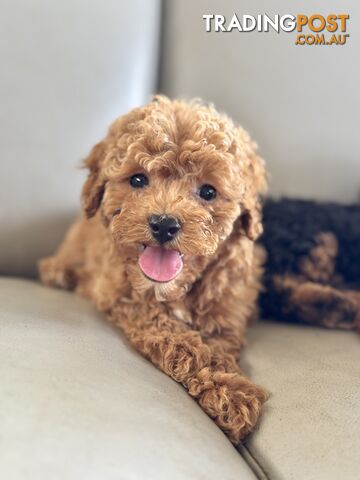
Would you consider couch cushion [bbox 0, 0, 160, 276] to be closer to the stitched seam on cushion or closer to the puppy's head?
the puppy's head

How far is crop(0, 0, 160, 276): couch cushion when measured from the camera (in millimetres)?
2092

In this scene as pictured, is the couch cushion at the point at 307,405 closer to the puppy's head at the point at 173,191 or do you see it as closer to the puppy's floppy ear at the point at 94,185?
the puppy's head at the point at 173,191

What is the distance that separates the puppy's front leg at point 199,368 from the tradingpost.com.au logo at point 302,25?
1.16 metres

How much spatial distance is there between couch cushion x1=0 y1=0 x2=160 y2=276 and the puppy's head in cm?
49

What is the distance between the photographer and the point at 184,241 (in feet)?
5.02

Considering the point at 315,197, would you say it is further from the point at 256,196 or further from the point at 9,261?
the point at 9,261

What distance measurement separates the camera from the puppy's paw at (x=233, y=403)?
137 centimetres

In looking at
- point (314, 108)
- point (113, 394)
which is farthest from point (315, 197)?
point (113, 394)

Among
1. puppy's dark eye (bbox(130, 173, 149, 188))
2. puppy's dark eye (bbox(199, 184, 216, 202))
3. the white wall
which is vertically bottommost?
puppy's dark eye (bbox(199, 184, 216, 202))

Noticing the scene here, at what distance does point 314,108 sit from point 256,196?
0.60 meters

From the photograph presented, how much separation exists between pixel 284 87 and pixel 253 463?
1450 mm

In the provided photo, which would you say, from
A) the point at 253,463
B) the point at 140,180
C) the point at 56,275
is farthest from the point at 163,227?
the point at 56,275

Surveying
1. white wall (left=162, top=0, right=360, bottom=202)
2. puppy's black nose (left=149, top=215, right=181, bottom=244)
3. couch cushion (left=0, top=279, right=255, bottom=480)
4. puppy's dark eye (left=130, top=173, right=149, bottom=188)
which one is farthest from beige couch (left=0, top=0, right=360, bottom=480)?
puppy's dark eye (left=130, top=173, right=149, bottom=188)

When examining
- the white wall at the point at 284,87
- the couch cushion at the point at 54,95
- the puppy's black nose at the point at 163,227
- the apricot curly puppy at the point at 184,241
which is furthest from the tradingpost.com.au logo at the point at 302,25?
the puppy's black nose at the point at 163,227
